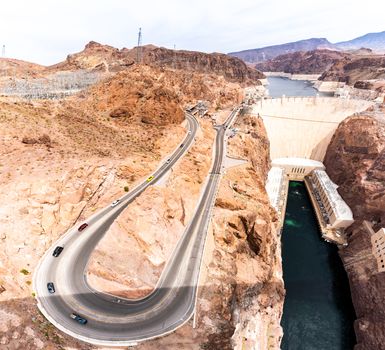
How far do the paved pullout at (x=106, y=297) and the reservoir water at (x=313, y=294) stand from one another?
30.1 m

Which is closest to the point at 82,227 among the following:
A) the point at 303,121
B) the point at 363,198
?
the point at 363,198

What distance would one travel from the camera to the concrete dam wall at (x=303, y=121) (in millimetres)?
135250

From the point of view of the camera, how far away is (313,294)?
69.6 metres

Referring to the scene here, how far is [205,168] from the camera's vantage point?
7169 cm

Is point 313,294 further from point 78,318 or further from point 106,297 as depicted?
point 78,318

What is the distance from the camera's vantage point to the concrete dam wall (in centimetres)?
13525

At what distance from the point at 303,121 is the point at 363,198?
60164 mm

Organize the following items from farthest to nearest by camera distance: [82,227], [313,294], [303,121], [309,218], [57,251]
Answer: [303,121] < [309,218] < [313,294] < [82,227] < [57,251]

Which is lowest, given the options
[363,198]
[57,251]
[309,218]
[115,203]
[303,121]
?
[309,218]

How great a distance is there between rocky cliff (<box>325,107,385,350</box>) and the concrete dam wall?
278 inches

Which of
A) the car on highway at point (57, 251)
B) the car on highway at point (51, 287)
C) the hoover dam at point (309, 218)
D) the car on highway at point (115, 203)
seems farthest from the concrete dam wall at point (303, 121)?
the car on highway at point (51, 287)

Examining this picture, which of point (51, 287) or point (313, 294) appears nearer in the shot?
point (51, 287)

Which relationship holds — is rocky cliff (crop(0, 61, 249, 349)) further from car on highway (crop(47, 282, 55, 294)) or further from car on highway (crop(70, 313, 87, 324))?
car on highway (crop(70, 313, 87, 324))

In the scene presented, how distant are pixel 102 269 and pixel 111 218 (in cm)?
1082
